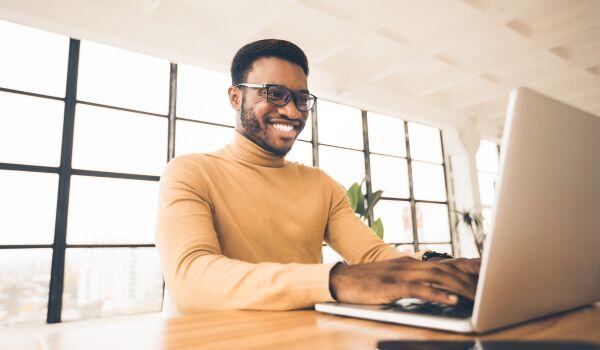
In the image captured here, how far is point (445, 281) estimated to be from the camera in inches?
22.5

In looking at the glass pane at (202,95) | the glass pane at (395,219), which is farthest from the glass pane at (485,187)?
the glass pane at (202,95)

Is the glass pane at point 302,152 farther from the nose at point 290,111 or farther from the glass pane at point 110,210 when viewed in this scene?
the nose at point 290,111

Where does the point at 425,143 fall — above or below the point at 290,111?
above

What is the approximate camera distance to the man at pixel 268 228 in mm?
647

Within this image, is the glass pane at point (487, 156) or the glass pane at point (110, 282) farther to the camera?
the glass pane at point (487, 156)

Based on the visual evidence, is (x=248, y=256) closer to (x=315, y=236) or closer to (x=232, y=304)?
(x=315, y=236)

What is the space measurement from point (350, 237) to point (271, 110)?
531 millimetres

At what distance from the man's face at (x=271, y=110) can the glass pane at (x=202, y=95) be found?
124 inches

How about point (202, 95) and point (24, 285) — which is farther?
point (202, 95)

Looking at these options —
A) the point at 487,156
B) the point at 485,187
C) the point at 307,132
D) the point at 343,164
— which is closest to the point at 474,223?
the point at 485,187

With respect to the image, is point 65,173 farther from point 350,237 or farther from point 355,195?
point 350,237

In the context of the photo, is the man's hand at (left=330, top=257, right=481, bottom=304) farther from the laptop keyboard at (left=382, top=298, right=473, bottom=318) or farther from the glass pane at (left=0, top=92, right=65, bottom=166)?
the glass pane at (left=0, top=92, right=65, bottom=166)

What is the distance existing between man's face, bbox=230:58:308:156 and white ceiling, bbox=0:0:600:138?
2.60 metres

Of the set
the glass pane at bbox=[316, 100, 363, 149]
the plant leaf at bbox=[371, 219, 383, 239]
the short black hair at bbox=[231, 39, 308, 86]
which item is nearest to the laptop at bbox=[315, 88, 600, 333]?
the short black hair at bbox=[231, 39, 308, 86]
